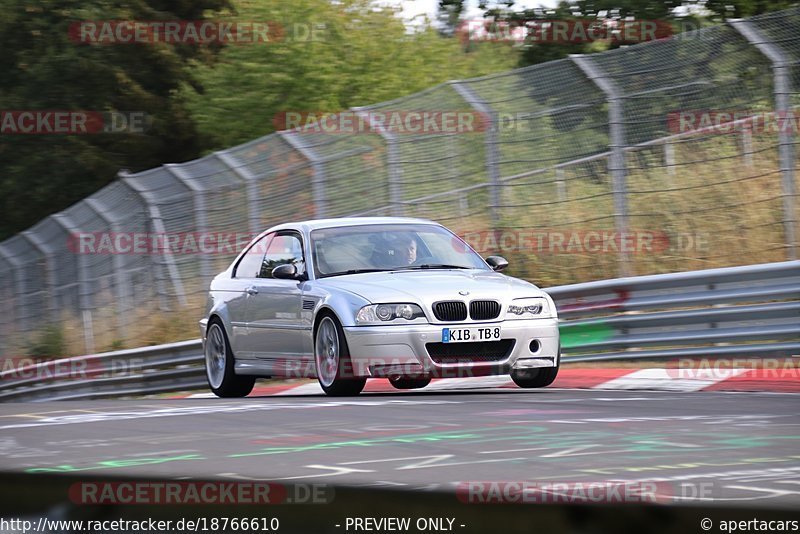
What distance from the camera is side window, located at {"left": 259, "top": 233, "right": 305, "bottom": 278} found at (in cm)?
1119

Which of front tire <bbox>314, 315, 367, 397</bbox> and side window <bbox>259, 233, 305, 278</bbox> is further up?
side window <bbox>259, 233, 305, 278</bbox>

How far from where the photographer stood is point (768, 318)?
1077cm

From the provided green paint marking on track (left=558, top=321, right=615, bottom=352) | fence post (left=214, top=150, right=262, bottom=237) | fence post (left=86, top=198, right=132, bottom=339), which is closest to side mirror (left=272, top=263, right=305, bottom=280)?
green paint marking on track (left=558, top=321, right=615, bottom=352)

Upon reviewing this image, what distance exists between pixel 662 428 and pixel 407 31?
109 ft

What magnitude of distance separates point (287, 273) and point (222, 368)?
1.88m

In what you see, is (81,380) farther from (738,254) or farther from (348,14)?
(348,14)

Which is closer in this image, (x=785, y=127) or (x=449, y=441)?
(x=449, y=441)

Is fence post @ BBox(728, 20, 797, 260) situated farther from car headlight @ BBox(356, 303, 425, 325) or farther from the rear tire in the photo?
car headlight @ BBox(356, 303, 425, 325)

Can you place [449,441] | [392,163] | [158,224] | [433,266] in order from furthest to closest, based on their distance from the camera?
[158,224]
[392,163]
[433,266]
[449,441]

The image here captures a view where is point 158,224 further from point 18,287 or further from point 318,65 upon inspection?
point 318,65

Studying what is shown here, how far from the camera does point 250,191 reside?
18.8 meters

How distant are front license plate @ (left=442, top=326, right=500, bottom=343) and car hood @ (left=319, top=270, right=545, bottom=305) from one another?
0.74 feet

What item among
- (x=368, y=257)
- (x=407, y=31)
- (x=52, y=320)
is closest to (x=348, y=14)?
(x=407, y=31)

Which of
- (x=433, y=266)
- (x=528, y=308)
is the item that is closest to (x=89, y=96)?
(x=433, y=266)
